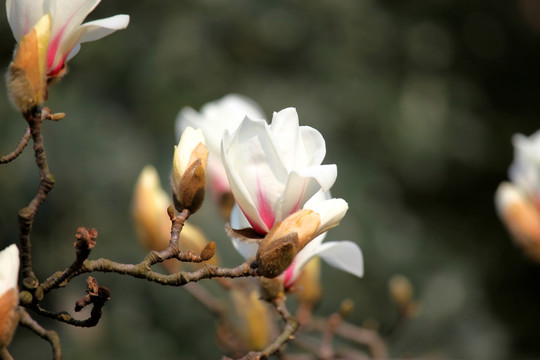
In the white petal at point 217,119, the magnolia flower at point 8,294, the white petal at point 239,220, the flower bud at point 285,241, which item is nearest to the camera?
the magnolia flower at point 8,294

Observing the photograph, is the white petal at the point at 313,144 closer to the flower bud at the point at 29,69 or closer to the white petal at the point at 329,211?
the white petal at the point at 329,211

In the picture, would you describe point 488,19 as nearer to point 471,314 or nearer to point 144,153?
point 471,314

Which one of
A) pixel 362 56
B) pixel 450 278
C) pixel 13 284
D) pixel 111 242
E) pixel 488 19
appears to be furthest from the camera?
pixel 488 19

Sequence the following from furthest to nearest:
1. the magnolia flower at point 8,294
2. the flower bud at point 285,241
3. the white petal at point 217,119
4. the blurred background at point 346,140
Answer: the blurred background at point 346,140, the white petal at point 217,119, the flower bud at point 285,241, the magnolia flower at point 8,294

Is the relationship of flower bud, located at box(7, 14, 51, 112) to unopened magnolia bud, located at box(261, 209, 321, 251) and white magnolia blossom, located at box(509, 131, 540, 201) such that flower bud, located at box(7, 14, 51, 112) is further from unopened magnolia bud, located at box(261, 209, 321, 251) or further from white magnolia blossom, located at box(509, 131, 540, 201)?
white magnolia blossom, located at box(509, 131, 540, 201)

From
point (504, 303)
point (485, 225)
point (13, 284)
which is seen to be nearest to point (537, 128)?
point (485, 225)

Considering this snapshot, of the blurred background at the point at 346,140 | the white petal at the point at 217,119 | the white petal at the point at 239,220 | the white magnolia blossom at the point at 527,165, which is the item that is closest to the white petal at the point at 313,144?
the white petal at the point at 239,220
